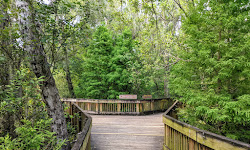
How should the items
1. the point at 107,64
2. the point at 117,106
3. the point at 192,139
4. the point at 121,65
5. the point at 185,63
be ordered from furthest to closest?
the point at 107,64, the point at 121,65, the point at 117,106, the point at 185,63, the point at 192,139

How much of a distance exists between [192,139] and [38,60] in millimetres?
3852

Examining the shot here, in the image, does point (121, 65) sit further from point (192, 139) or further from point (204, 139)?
point (204, 139)

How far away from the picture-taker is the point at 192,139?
2941mm

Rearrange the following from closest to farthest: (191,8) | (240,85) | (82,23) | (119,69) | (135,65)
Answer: (240,85) < (82,23) < (191,8) < (135,65) < (119,69)

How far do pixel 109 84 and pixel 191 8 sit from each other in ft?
31.6

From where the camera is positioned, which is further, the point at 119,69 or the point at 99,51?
the point at 99,51

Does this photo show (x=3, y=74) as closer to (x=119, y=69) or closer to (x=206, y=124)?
(x=206, y=124)

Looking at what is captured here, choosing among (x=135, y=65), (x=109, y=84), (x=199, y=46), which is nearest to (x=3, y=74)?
(x=199, y=46)

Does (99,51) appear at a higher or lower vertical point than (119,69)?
higher

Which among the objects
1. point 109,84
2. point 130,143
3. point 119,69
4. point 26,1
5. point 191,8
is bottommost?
point 130,143

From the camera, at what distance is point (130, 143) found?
189 inches

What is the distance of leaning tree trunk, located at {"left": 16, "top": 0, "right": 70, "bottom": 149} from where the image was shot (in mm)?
3533

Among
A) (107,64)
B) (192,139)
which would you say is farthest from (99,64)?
(192,139)

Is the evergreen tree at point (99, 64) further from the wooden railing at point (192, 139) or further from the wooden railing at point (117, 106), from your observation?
the wooden railing at point (192, 139)
